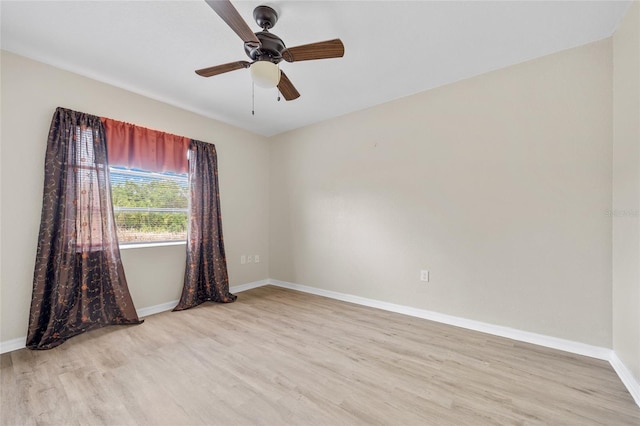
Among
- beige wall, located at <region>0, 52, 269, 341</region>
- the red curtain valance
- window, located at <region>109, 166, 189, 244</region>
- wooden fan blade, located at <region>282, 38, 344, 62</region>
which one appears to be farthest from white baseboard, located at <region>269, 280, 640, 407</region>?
the red curtain valance

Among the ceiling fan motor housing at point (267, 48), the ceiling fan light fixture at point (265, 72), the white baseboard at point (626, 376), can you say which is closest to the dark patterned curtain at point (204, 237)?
the ceiling fan motor housing at point (267, 48)

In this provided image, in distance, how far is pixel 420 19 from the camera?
75.9 inches

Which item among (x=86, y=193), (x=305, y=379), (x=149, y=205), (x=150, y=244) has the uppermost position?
(x=86, y=193)

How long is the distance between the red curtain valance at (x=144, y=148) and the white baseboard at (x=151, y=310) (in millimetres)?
1626

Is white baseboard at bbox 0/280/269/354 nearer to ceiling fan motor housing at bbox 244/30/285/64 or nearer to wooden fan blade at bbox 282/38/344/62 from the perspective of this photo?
ceiling fan motor housing at bbox 244/30/285/64

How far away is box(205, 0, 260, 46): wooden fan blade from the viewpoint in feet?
4.43

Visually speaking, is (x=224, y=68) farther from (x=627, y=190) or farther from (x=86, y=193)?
(x=627, y=190)

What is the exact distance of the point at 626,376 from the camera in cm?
176

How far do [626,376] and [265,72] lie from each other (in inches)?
122

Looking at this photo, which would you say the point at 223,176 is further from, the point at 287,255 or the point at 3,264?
the point at 3,264

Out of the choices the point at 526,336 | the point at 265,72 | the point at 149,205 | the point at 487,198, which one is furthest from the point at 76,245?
the point at 526,336

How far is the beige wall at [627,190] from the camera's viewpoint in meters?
1.69

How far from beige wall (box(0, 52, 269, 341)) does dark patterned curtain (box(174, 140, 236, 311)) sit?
17 centimetres

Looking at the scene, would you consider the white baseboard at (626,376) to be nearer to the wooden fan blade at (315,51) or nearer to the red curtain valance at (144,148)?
the wooden fan blade at (315,51)
